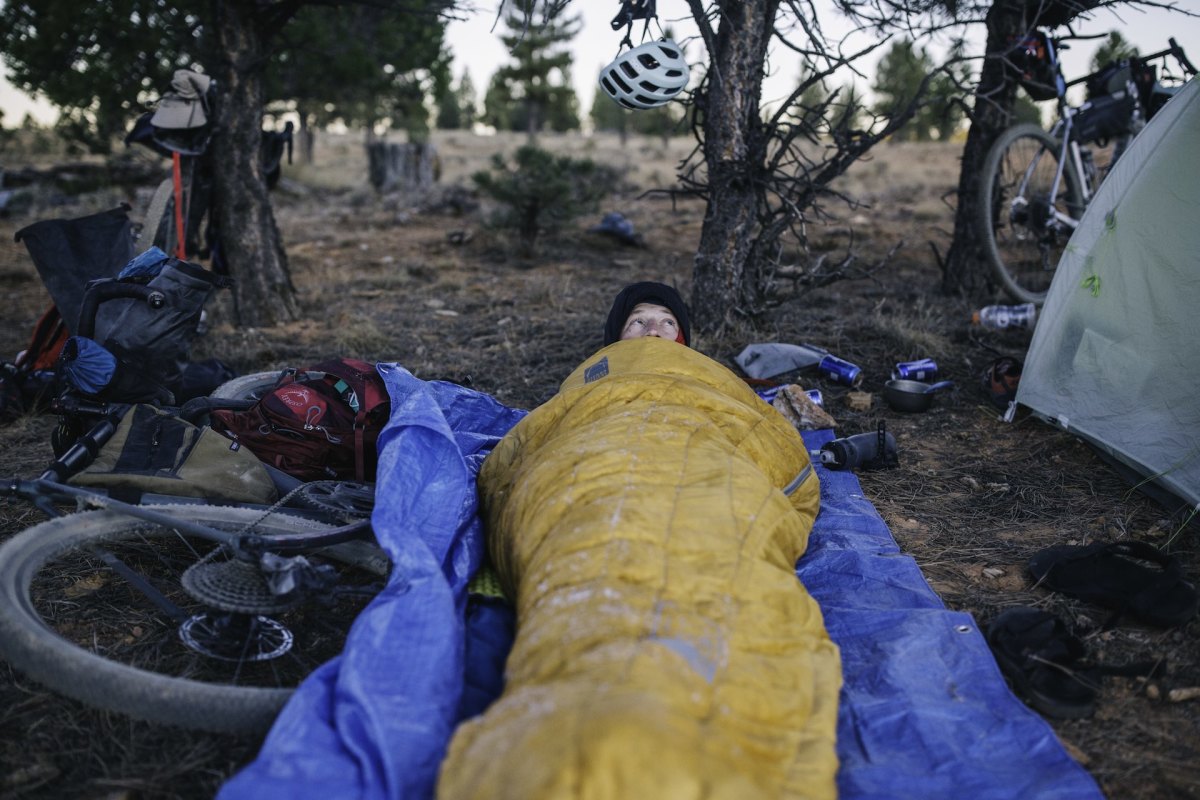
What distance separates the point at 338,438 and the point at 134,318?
1028 mm

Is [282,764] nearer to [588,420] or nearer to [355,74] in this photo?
[588,420]

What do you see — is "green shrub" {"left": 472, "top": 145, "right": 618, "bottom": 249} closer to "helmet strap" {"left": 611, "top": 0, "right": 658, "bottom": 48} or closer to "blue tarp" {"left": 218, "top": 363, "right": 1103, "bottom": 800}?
"helmet strap" {"left": 611, "top": 0, "right": 658, "bottom": 48}

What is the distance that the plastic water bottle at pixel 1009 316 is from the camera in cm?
502

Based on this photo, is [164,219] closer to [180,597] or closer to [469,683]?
[180,597]

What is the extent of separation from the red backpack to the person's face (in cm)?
115

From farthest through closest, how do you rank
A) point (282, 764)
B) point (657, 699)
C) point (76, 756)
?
point (76, 756), point (282, 764), point (657, 699)

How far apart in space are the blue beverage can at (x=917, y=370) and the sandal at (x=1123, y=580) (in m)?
1.89

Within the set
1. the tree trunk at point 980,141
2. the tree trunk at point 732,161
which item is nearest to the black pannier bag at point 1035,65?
the tree trunk at point 980,141

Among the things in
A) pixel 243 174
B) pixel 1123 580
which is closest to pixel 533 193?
pixel 243 174

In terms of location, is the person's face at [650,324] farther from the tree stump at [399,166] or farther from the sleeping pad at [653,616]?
the tree stump at [399,166]

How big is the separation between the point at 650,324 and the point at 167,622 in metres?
2.17

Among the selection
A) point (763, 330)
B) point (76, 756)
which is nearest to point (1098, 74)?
point (763, 330)

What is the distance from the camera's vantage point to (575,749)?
47.9 inches

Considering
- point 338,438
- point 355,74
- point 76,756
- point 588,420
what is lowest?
point 76,756
